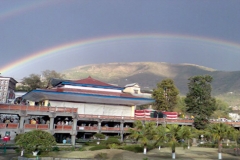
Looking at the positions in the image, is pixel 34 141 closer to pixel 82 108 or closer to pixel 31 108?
pixel 31 108

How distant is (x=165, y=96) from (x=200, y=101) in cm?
1244

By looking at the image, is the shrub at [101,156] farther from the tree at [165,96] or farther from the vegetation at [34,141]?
the tree at [165,96]

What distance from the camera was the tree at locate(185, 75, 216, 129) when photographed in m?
59.9

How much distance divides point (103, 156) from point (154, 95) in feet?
153

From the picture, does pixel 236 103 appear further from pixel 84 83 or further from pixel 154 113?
pixel 84 83

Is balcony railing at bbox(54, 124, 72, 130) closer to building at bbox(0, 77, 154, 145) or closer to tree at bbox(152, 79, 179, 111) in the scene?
building at bbox(0, 77, 154, 145)

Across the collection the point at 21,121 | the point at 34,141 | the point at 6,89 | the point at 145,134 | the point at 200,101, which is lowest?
the point at 34,141

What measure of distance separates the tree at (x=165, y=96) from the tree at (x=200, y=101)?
7.99m

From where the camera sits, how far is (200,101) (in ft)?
209

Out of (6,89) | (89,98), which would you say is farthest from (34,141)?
(6,89)

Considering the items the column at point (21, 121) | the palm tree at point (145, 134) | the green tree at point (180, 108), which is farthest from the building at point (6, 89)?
the palm tree at point (145, 134)

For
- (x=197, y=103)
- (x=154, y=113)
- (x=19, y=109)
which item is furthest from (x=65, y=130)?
(x=197, y=103)

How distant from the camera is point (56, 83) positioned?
5775 centimetres

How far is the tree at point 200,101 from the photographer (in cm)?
5994
